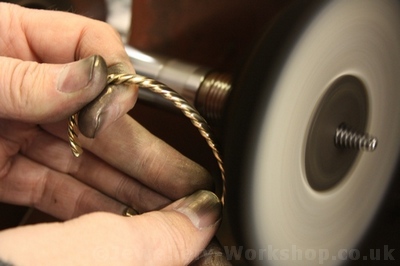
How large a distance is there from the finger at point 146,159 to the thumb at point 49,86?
0.32 ft

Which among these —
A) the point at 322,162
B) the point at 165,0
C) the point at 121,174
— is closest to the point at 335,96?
the point at 322,162

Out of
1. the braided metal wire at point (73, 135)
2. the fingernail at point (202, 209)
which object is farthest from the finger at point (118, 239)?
the braided metal wire at point (73, 135)

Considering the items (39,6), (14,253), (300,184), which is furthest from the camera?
(39,6)

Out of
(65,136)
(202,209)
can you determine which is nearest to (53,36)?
(65,136)

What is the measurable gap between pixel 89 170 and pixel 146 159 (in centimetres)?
10

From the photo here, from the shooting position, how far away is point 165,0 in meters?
0.79

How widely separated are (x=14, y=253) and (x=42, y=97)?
145mm

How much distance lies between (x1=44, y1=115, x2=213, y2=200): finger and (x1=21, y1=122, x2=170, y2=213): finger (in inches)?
0.6

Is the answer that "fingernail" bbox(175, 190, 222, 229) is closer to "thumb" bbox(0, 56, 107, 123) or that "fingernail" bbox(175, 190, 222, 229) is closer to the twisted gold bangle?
the twisted gold bangle

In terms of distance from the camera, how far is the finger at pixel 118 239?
360 millimetres

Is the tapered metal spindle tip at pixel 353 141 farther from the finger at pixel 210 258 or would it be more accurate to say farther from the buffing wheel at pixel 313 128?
the finger at pixel 210 258

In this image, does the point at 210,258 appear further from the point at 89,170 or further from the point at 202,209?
the point at 89,170

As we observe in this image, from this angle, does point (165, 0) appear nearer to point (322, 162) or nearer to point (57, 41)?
point (57, 41)

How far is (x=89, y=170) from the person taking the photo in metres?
0.60
